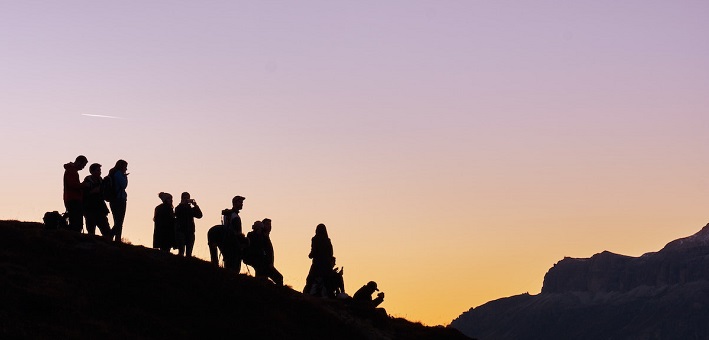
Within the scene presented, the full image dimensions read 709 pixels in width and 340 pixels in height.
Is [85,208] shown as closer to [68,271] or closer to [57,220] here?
[57,220]

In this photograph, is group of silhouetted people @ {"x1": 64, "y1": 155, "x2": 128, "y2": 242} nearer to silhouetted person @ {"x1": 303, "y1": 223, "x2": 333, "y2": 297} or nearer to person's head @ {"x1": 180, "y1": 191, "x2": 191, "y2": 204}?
person's head @ {"x1": 180, "y1": 191, "x2": 191, "y2": 204}

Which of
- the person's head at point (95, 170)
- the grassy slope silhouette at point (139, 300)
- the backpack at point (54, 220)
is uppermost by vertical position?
the person's head at point (95, 170)

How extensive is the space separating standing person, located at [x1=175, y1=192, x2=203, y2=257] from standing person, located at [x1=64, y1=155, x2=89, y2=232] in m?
2.74

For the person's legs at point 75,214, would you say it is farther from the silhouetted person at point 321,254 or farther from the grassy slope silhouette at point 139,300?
the silhouetted person at point 321,254

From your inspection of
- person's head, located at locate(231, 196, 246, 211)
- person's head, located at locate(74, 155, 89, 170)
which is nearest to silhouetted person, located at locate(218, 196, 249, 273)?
person's head, located at locate(231, 196, 246, 211)

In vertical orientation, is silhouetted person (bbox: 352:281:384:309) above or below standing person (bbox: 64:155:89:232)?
below

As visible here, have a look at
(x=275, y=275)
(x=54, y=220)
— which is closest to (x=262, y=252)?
(x=275, y=275)

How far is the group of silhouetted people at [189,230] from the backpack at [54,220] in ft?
0.70

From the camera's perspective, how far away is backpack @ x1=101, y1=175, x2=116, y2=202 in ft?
97.3

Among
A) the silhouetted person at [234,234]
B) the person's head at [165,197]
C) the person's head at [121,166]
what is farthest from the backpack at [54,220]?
the silhouetted person at [234,234]

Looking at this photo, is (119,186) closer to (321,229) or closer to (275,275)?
(275,275)

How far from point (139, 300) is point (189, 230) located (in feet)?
17.4

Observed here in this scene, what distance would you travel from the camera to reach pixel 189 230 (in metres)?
31.2

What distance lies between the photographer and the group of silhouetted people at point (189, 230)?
29688mm
